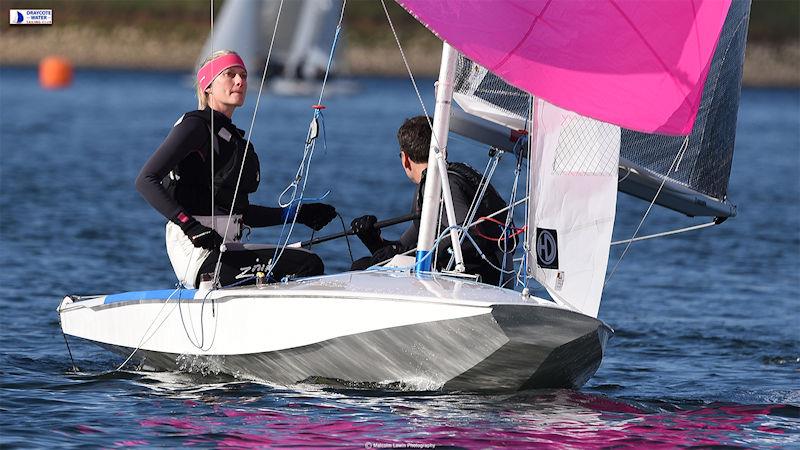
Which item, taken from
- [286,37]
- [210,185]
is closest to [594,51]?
[210,185]

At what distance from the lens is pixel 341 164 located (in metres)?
29.2

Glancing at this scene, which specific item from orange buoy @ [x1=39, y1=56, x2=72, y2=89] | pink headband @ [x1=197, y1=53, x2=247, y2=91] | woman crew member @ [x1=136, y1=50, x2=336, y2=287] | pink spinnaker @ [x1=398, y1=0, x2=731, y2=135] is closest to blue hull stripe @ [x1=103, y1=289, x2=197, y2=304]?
woman crew member @ [x1=136, y1=50, x2=336, y2=287]

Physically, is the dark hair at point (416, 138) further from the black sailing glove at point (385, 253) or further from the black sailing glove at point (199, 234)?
the black sailing glove at point (199, 234)

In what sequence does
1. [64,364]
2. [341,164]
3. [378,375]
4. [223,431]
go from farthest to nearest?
[341,164], [64,364], [378,375], [223,431]

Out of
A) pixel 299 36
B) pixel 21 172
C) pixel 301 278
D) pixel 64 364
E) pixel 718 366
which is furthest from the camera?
pixel 299 36

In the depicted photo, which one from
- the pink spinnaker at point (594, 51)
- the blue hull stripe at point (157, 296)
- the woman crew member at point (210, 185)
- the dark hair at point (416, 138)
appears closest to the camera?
the pink spinnaker at point (594, 51)

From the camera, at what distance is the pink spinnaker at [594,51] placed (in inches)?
299

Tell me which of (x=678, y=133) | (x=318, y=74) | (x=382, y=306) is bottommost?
(x=382, y=306)

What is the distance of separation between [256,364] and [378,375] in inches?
28.7

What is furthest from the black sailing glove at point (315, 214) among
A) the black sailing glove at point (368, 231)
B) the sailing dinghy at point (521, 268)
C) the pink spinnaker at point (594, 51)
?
the pink spinnaker at point (594, 51)

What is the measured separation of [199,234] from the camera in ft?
25.9

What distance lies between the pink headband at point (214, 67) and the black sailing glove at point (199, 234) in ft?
2.60

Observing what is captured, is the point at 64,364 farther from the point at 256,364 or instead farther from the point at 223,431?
the point at 223,431

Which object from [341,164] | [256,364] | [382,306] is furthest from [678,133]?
[341,164]
